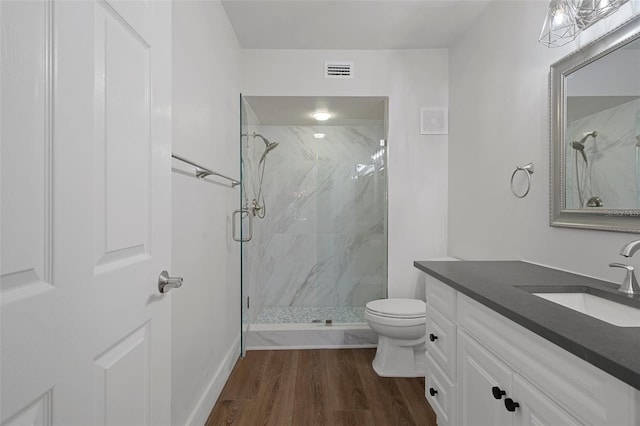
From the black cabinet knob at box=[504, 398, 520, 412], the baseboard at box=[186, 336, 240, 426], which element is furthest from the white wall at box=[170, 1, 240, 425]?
the black cabinet knob at box=[504, 398, 520, 412]

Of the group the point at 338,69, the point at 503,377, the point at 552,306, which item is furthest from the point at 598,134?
the point at 338,69

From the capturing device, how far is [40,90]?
0.56 meters

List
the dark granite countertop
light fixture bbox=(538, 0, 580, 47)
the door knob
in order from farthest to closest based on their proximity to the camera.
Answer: light fixture bbox=(538, 0, 580, 47), the door knob, the dark granite countertop

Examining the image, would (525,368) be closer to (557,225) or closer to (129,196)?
(557,225)

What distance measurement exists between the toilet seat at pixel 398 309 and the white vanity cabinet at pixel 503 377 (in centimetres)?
52

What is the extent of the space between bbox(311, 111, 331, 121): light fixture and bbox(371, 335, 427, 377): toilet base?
2064 mm

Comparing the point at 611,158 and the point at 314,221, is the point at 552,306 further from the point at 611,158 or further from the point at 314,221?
the point at 314,221

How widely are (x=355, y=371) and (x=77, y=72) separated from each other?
7.96ft

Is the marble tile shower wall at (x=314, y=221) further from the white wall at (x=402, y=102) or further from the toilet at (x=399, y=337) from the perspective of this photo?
the toilet at (x=399, y=337)

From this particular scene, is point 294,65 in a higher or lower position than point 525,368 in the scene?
higher

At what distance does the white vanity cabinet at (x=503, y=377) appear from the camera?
738 millimetres

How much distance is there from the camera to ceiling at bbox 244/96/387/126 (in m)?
2.98

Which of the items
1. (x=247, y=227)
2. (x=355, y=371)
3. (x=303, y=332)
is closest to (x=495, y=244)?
(x=355, y=371)

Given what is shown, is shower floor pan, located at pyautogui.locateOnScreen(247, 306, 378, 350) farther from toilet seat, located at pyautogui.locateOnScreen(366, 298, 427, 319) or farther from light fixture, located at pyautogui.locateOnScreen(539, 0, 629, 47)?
light fixture, located at pyautogui.locateOnScreen(539, 0, 629, 47)
